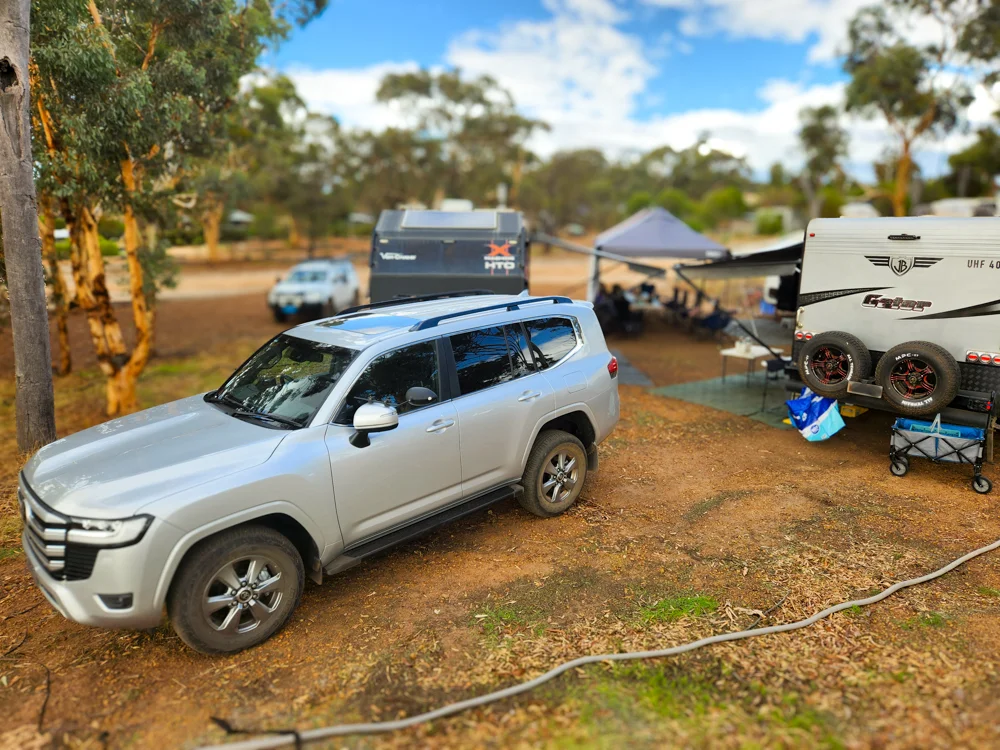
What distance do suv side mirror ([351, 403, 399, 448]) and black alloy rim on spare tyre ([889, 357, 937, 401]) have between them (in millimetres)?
4864

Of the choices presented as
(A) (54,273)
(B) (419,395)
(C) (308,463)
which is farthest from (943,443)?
(A) (54,273)

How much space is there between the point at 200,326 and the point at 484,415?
600 inches

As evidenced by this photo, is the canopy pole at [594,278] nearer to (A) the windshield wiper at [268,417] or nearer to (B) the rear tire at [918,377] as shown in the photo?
(B) the rear tire at [918,377]

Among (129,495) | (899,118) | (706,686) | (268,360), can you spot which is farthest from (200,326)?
(899,118)

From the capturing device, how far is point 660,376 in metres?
11.7

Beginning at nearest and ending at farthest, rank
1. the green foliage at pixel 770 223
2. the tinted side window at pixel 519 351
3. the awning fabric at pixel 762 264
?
the tinted side window at pixel 519 351 < the awning fabric at pixel 762 264 < the green foliage at pixel 770 223

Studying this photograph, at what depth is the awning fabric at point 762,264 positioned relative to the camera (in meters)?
8.61

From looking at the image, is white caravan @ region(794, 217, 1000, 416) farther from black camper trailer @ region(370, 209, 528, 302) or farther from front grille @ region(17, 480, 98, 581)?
front grille @ region(17, 480, 98, 581)

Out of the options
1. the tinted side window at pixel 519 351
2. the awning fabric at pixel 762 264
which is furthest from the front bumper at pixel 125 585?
the awning fabric at pixel 762 264

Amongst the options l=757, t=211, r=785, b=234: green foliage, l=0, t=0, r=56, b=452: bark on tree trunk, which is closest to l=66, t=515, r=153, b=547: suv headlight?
l=0, t=0, r=56, b=452: bark on tree trunk

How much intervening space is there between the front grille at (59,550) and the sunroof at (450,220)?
24.1 feet

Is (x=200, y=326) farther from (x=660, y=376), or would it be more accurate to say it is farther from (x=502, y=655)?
(x=502, y=655)

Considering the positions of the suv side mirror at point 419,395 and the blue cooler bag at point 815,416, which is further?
the blue cooler bag at point 815,416

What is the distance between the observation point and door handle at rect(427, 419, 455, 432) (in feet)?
14.7
